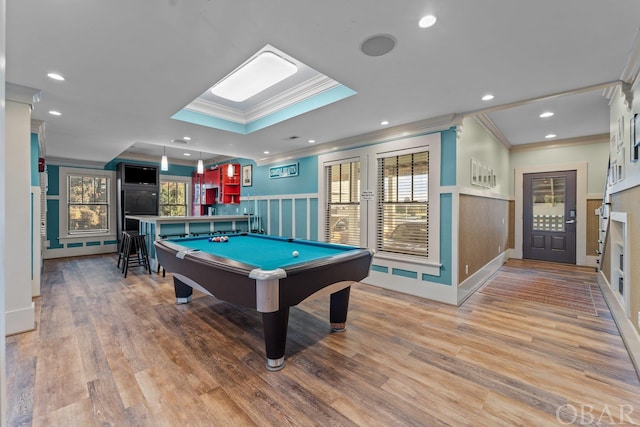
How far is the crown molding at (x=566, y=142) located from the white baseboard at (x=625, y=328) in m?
3.26

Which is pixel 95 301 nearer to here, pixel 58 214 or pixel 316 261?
pixel 316 261

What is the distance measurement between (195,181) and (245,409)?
7637 millimetres

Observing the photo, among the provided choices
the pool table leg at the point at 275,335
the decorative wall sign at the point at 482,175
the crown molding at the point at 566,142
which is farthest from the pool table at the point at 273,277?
the crown molding at the point at 566,142

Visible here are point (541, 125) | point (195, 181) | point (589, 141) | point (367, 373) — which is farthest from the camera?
point (195, 181)

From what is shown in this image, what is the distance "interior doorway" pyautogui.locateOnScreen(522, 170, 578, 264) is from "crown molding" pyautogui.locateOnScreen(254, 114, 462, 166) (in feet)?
13.2

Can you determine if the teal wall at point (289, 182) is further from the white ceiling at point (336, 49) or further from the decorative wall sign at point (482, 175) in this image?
the decorative wall sign at point (482, 175)

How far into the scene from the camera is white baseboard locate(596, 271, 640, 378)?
2.09 meters

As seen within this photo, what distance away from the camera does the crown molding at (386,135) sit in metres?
3.44

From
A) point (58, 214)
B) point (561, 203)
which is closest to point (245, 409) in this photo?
point (561, 203)

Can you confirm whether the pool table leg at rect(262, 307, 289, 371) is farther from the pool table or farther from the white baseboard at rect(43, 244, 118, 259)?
the white baseboard at rect(43, 244, 118, 259)

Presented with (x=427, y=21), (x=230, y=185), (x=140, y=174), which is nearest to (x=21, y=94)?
(x=427, y=21)

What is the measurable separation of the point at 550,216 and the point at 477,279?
327cm

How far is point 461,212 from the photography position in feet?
11.7

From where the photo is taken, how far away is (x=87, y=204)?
6.87m
